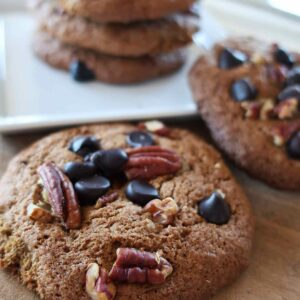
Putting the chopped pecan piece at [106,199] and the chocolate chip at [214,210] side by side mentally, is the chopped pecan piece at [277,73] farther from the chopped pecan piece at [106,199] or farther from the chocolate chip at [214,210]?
the chopped pecan piece at [106,199]

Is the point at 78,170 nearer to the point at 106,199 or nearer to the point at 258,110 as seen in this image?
the point at 106,199

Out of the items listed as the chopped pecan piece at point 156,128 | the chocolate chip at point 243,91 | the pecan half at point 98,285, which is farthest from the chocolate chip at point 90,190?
the chocolate chip at point 243,91

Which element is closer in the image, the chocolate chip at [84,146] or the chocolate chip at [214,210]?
the chocolate chip at [214,210]

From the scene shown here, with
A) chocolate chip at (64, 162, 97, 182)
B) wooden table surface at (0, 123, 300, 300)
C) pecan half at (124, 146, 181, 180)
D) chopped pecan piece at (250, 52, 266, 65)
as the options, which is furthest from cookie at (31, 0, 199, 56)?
chocolate chip at (64, 162, 97, 182)

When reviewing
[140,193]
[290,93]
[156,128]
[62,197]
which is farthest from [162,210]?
[290,93]

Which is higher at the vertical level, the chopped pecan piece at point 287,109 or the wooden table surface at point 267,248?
the chopped pecan piece at point 287,109

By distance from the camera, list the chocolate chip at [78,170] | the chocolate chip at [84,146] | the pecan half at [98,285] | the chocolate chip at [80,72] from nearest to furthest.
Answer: the pecan half at [98,285]
the chocolate chip at [78,170]
the chocolate chip at [84,146]
the chocolate chip at [80,72]
